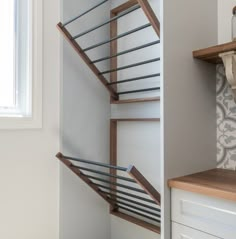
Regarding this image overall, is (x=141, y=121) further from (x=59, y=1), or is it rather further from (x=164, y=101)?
(x=59, y=1)

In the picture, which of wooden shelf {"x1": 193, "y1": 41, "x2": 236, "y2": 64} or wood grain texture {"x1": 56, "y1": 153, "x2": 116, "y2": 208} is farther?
wood grain texture {"x1": 56, "y1": 153, "x2": 116, "y2": 208}

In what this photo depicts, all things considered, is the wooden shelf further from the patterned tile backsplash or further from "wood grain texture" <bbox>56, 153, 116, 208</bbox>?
"wood grain texture" <bbox>56, 153, 116, 208</bbox>

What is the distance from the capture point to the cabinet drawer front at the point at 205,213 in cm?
85

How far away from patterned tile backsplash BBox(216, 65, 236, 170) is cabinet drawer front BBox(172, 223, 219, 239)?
400mm

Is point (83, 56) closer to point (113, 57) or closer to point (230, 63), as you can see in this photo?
point (113, 57)

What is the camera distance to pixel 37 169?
4.62 feet

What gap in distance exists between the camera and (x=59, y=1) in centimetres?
147

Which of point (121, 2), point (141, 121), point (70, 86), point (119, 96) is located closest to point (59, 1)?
point (121, 2)

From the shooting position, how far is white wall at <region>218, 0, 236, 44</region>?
1215 millimetres

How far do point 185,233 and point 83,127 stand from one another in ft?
2.76

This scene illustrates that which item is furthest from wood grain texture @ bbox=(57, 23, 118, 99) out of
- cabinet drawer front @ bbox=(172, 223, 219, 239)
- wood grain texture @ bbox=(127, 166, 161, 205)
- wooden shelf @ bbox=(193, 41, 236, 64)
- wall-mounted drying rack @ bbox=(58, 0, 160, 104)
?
cabinet drawer front @ bbox=(172, 223, 219, 239)

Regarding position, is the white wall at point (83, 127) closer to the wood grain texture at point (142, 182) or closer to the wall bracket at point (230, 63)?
the wood grain texture at point (142, 182)

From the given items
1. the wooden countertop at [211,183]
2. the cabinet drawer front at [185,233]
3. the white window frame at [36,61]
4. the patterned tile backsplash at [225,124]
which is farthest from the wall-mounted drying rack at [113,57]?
the cabinet drawer front at [185,233]

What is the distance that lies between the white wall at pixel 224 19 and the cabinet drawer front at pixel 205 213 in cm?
75
